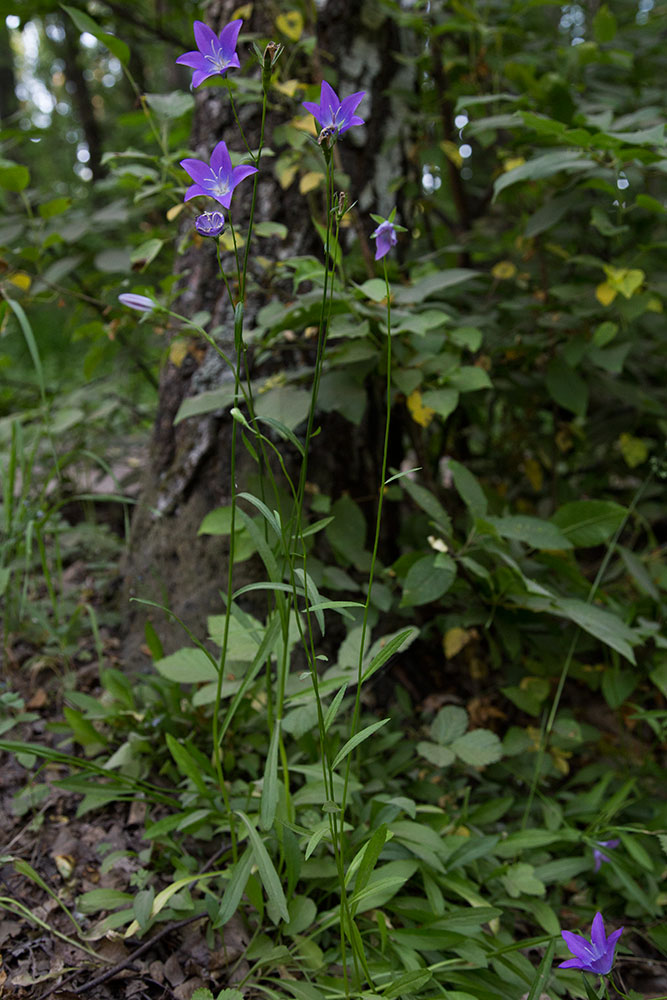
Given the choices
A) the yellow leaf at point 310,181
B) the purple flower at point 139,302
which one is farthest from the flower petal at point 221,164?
the yellow leaf at point 310,181

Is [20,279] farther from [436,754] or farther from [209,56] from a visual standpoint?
[436,754]

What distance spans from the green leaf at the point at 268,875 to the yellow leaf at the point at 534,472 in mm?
1314

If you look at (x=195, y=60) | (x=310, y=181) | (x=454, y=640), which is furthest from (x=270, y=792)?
(x=310, y=181)

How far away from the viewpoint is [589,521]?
1.40 metres

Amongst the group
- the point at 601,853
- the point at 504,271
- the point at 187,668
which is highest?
the point at 504,271

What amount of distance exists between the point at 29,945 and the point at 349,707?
645 millimetres

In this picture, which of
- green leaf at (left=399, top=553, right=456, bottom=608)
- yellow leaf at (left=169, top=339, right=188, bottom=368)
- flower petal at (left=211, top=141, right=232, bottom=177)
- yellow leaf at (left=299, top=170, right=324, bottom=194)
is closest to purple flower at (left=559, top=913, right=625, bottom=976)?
green leaf at (left=399, top=553, right=456, bottom=608)

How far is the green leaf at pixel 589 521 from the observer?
1380 millimetres

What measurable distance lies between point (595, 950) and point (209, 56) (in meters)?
1.15

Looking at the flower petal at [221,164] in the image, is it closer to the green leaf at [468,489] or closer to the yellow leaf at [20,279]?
the green leaf at [468,489]

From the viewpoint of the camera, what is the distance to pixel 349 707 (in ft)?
4.57

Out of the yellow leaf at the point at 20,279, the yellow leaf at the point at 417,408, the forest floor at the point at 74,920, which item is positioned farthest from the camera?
the yellow leaf at the point at 20,279

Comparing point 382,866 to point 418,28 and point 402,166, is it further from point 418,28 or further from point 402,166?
point 418,28

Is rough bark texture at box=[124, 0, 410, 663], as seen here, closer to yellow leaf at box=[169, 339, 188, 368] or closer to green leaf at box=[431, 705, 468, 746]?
yellow leaf at box=[169, 339, 188, 368]
